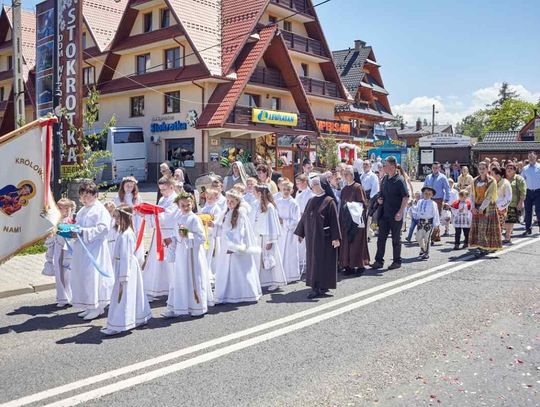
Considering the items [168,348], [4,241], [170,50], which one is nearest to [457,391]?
[168,348]

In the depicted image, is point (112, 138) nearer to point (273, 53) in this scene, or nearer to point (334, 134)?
point (273, 53)

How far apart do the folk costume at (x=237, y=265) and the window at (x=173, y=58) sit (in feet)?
79.2

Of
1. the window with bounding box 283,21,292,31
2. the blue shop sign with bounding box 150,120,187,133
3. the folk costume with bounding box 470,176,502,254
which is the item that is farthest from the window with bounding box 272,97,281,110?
the folk costume with bounding box 470,176,502,254

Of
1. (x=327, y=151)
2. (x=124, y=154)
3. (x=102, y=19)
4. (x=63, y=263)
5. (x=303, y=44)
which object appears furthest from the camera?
(x=102, y=19)

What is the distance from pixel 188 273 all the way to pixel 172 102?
25.6 m

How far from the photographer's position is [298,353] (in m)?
5.47

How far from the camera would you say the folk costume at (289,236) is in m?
9.42

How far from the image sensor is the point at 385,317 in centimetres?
679

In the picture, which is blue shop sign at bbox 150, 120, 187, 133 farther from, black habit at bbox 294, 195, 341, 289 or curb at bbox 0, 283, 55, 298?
black habit at bbox 294, 195, 341, 289

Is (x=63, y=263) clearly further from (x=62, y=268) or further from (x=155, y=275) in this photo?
(x=155, y=275)

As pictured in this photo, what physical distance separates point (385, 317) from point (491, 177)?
5.98 m

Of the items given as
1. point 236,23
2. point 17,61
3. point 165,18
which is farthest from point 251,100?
point 17,61

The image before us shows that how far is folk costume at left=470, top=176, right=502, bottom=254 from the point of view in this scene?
1128 centimetres

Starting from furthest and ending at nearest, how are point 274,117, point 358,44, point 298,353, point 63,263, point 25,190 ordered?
point 358,44 < point 274,117 < point 63,263 < point 25,190 < point 298,353
